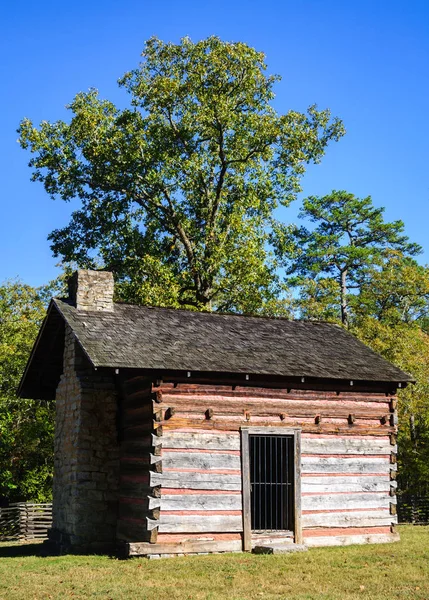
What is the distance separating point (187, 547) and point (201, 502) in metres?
1.02

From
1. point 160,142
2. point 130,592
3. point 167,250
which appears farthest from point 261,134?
point 130,592

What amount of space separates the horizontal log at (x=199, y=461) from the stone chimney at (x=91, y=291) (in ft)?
15.8

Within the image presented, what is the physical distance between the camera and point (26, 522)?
29.0 meters

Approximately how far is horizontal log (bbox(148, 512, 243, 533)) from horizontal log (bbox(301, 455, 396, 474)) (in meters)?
2.26

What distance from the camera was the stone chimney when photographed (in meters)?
20.2

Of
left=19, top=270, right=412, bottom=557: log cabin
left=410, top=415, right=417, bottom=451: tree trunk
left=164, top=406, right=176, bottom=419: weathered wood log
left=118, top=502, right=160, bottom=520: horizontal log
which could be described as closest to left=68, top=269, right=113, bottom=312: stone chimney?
left=19, top=270, right=412, bottom=557: log cabin

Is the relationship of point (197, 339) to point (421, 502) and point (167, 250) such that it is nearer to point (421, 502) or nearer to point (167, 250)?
point (167, 250)

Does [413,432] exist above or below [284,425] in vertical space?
below

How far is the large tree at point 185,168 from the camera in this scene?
33.1 meters

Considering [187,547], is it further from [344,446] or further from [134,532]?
[344,446]

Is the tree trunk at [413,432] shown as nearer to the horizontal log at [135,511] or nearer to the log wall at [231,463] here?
the log wall at [231,463]

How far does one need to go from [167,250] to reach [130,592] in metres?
23.0

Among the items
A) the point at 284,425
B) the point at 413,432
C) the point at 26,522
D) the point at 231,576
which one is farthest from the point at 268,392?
the point at 413,432

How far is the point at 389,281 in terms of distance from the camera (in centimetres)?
4538
